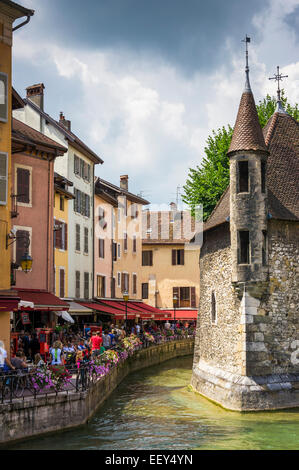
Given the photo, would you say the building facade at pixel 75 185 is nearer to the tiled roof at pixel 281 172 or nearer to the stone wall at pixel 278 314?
the tiled roof at pixel 281 172

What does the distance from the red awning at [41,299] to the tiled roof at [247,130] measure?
357 inches

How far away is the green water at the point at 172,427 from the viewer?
1431 cm

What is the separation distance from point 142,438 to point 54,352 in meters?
3.96

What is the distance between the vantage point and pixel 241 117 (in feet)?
66.8

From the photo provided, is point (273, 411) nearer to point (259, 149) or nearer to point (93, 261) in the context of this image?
point (259, 149)

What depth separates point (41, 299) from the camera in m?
23.4

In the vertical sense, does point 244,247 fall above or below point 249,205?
below

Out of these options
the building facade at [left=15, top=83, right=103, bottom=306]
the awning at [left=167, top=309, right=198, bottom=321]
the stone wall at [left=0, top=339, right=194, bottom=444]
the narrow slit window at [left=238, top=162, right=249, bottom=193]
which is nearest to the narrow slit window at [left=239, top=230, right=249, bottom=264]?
the narrow slit window at [left=238, top=162, right=249, bottom=193]

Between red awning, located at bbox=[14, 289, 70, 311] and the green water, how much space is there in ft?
13.3

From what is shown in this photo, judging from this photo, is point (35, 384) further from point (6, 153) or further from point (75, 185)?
point (75, 185)

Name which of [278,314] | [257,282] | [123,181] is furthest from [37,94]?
[278,314]

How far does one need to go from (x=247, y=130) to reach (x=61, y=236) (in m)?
13.3

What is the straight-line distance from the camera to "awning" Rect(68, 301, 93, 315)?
98.1 feet

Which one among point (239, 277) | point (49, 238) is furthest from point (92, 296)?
point (239, 277)
